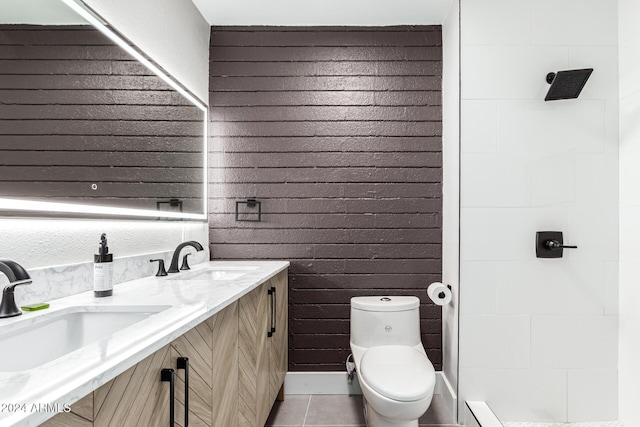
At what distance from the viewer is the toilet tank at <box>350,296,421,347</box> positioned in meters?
2.45

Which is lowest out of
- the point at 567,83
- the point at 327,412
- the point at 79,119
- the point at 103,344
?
the point at 327,412

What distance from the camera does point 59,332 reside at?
1222 mm

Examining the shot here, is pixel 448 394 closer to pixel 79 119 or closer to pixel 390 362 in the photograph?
pixel 390 362

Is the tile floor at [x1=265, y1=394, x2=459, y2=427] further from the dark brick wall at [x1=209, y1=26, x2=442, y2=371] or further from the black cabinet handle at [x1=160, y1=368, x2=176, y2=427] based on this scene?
the black cabinet handle at [x1=160, y1=368, x2=176, y2=427]

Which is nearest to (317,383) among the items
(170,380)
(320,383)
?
(320,383)

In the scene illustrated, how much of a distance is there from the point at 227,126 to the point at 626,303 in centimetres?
256

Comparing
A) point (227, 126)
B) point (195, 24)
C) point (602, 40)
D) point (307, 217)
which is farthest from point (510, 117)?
point (195, 24)

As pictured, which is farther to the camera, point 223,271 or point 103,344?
point 223,271

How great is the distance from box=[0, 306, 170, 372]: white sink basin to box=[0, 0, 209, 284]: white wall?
243mm

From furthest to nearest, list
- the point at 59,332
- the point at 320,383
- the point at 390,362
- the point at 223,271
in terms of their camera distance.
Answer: the point at 320,383 → the point at 223,271 → the point at 390,362 → the point at 59,332

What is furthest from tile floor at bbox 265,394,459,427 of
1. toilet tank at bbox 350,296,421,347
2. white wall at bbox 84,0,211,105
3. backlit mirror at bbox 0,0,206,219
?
white wall at bbox 84,0,211,105

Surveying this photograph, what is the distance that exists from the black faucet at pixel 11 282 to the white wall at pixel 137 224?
0.19 metres

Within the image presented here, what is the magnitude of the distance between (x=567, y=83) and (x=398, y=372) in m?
1.71

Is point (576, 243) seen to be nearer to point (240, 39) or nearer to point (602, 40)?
point (602, 40)
